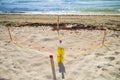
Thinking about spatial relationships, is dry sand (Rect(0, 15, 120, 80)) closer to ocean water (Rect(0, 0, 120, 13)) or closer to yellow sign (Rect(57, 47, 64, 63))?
yellow sign (Rect(57, 47, 64, 63))

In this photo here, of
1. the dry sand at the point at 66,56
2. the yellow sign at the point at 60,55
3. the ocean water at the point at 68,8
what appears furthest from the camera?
the ocean water at the point at 68,8

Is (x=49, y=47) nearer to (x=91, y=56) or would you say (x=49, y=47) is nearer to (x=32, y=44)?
(x=32, y=44)

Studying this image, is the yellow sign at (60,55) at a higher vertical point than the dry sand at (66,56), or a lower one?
higher

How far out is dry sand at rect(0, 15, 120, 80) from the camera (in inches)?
232

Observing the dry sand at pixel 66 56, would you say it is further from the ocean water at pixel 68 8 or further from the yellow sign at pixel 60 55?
the ocean water at pixel 68 8

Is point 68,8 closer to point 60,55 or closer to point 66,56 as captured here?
point 66,56

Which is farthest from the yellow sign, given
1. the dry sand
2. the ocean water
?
the ocean water

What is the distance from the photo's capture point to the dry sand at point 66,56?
19.4 feet

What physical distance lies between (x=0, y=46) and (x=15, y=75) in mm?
3000

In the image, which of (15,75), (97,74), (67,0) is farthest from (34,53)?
(67,0)

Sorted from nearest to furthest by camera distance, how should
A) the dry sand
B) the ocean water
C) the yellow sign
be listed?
1. the dry sand
2. the yellow sign
3. the ocean water

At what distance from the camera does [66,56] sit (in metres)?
7.34

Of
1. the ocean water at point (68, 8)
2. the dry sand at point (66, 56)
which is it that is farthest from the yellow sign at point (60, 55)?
the ocean water at point (68, 8)

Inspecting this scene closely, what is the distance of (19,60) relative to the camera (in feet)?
22.8
